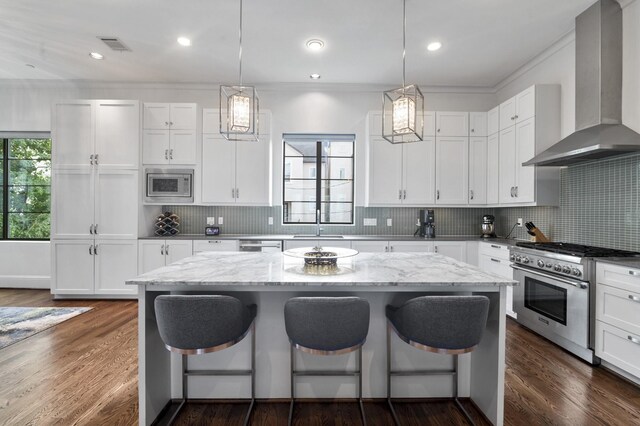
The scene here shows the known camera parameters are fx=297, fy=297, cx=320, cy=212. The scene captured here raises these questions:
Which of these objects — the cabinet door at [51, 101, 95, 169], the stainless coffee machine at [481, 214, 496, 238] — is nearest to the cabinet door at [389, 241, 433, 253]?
the stainless coffee machine at [481, 214, 496, 238]

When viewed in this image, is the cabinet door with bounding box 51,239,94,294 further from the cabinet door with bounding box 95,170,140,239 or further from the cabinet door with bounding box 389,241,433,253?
the cabinet door with bounding box 389,241,433,253

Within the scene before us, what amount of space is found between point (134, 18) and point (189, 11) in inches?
24.0

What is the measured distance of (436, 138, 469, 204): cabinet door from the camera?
4.21 m

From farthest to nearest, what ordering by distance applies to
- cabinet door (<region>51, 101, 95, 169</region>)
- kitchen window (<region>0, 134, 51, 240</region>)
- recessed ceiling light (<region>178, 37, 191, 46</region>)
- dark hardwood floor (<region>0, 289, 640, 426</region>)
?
kitchen window (<region>0, 134, 51, 240</region>) < cabinet door (<region>51, 101, 95, 169</region>) < recessed ceiling light (<region>178, 37, 191, 46</region>) < dark hardwood floor (<region>0, 289, 640, 426</region>)

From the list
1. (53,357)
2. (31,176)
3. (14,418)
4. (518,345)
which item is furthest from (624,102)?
(31,176)

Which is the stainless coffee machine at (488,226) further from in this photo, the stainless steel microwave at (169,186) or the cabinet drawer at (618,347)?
the stainless steel microwave at (169,186)

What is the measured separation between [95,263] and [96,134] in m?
1.72

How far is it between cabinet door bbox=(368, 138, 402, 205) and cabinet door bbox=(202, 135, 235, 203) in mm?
1982

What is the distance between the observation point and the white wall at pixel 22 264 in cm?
459

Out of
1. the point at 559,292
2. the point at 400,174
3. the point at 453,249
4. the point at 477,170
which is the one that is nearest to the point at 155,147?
the point at 400,174

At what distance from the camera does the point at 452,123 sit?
13.8 ft

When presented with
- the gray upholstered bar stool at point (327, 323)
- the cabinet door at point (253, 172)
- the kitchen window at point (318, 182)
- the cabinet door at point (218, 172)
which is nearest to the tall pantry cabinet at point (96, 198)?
the cabinet door at point (218, 172)

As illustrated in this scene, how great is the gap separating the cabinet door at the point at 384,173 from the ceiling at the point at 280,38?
1.01 meters

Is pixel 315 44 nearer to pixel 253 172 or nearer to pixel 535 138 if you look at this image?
pixel 253 172
